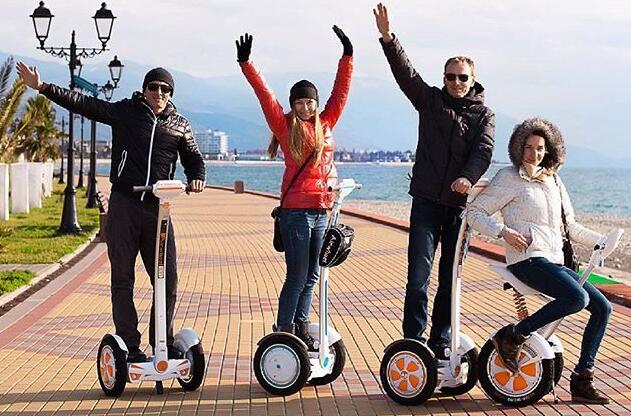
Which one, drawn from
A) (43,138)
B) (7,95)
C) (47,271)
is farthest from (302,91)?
(43,138)

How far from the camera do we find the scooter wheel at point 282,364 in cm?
633

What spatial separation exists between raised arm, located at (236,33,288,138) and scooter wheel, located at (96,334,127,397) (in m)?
1.49

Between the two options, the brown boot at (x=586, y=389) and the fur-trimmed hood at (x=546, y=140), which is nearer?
the fur-trimmed hood at (x=546, y=140)

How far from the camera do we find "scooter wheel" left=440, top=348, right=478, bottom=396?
623 cm

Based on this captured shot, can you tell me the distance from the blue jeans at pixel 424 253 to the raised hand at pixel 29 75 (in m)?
2.13

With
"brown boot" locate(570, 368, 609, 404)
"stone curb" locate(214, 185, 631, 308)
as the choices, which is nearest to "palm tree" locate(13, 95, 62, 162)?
"stone curb" locate(214, 185, 631, 308)

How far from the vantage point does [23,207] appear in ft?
87.9

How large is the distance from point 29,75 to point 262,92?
1.27 meters

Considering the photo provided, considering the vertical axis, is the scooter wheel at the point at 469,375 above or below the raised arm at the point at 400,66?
below

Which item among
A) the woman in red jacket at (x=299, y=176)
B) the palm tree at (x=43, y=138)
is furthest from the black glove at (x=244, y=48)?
the palm tree at (x=43, y=138)

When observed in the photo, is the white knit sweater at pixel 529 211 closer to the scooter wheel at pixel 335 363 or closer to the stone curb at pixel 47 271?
the scooter wheel at pixel 335 363

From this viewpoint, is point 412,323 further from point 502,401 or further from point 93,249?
point 93,249

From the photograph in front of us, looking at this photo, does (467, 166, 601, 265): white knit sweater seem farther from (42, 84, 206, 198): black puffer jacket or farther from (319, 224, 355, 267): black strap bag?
(42, 84, 206, 198): black puffer jacket

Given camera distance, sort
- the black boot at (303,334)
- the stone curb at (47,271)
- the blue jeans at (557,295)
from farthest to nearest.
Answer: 1. the stone curb at (47,271)
2. the black boot at (303,334)
3. the blue jeans at (557,295)
